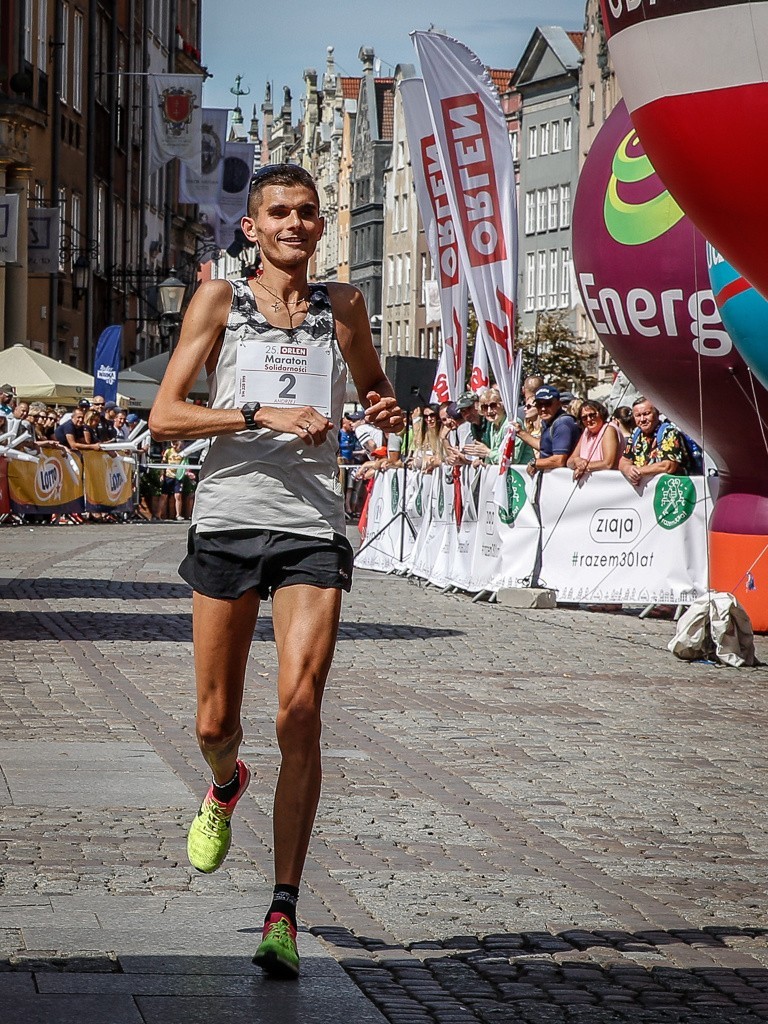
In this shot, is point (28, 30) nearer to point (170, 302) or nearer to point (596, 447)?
point (170, 302)

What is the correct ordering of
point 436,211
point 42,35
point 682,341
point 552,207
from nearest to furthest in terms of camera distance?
point 682,341 < point 436,211 < point 42,35 < point 552,207

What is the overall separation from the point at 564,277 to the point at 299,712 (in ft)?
258

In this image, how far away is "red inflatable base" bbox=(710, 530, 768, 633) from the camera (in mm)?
13938

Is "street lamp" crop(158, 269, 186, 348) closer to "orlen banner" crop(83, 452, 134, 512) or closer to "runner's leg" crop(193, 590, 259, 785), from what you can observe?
A: "orlen banner" crop(83, 452, 134, 512)

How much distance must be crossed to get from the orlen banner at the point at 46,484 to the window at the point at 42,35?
1722 cm

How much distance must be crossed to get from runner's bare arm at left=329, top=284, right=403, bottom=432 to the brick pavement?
145 cm

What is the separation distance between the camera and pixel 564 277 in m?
82.5

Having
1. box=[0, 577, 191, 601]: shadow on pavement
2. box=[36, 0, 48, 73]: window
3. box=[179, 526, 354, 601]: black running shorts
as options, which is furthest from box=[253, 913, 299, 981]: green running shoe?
box=[36, 0, 48, 73]: window

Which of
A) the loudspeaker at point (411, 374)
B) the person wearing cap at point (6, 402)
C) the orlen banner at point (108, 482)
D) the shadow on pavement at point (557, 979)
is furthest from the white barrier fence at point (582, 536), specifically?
the orlen banner at point (108, 482)

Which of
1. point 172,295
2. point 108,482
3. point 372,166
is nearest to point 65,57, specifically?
point 172,295

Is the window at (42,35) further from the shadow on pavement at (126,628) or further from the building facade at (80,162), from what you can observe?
the shadow on pavement at (126,628)

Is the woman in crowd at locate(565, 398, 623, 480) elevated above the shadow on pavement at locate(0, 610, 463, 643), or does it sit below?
above

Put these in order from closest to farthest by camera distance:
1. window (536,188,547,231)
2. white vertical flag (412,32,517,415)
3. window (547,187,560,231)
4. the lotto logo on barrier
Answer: white vertical flag (412,32,517,415), the lotto logo on barrier, window (547,187,560,231), window (536,188,547,231)

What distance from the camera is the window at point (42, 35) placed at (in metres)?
44.9
